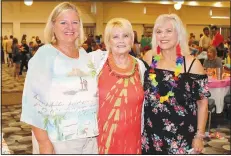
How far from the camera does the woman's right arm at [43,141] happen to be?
190cm

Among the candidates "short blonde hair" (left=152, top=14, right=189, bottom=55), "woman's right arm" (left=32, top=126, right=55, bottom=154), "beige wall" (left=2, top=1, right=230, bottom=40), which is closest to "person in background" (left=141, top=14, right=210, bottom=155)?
"short blonde hair" (left=152, top=14, right=189, bottom=55)

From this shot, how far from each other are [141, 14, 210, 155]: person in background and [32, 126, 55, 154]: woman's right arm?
80 centimetres

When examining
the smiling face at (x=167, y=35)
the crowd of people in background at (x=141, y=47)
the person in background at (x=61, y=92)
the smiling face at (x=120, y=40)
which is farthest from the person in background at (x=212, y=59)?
the person in background at (x=61, y=92)

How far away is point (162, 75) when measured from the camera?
2.39 m

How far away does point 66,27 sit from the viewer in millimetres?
1985

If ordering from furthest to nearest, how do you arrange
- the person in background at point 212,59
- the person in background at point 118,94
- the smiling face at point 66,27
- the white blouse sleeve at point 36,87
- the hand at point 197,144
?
the person in background at point 212,59, the hand at point 197,144, the person in background at point 118,94, the smiling face at point 66,27, the white blouse sleeve at point 36,87

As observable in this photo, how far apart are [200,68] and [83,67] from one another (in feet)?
2.81

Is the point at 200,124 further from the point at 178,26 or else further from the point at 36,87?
the point at 36,87

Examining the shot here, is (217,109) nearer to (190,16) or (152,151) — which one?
(152,151)

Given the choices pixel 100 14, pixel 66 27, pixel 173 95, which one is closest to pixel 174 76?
pixel 173 95

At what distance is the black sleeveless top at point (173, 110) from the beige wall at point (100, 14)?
15.7 m

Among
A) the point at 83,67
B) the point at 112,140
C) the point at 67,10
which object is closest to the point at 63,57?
the point at 83,67

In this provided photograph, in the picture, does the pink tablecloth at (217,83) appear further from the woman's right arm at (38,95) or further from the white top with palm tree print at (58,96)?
the woman's right arm at (38,95)

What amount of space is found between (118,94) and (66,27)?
589mm
